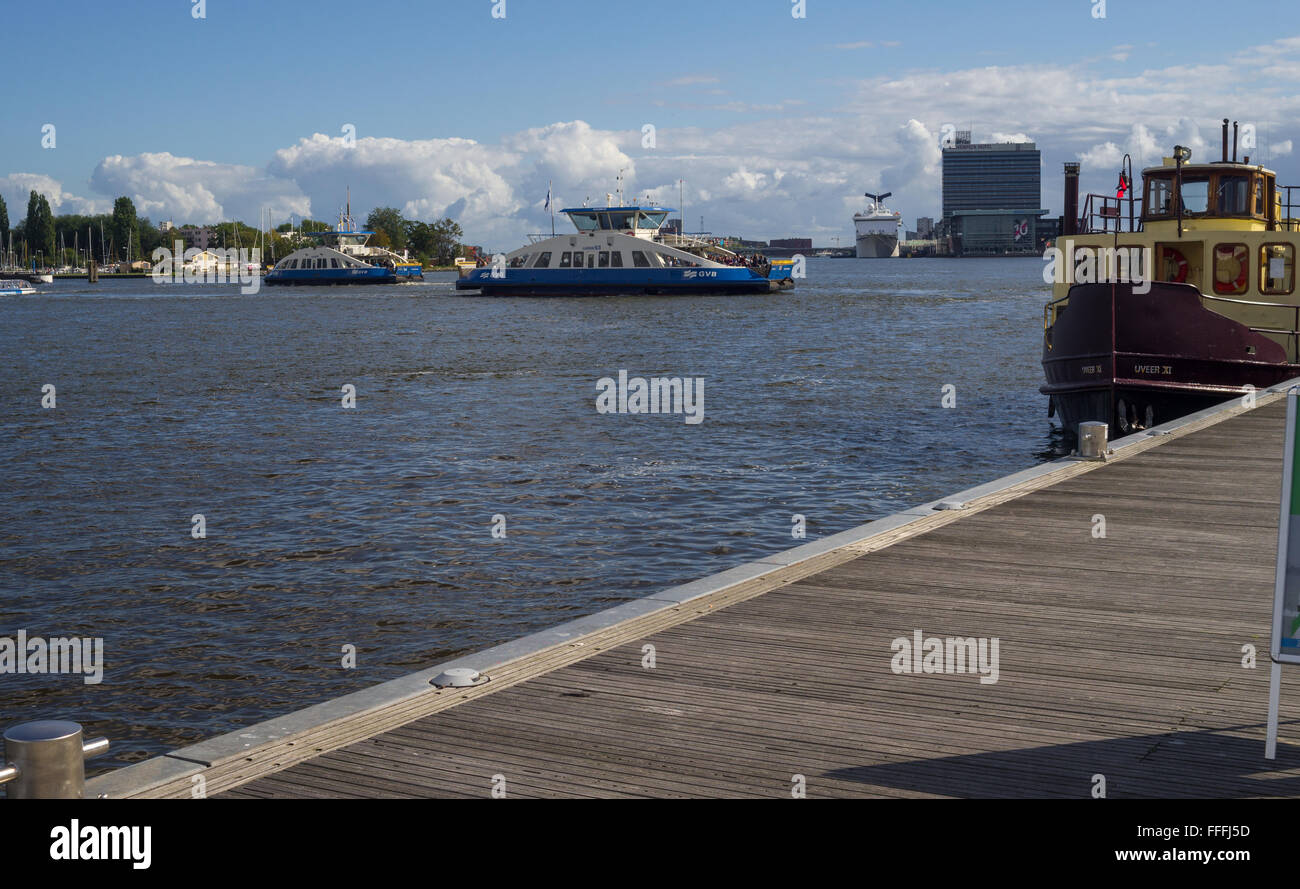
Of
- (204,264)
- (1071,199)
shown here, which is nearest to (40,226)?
(204,264)

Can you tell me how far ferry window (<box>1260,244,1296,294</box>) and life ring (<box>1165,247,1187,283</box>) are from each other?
1.20m

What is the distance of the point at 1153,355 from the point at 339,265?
110991 mm

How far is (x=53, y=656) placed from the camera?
979 cm

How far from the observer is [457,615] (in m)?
10.9

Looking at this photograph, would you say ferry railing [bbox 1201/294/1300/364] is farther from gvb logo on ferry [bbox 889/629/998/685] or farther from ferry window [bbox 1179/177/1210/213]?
gvb logo on ferry [bbox 889/629/998/685]

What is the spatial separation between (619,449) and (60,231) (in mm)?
196041

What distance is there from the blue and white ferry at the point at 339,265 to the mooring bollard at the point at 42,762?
120 metres

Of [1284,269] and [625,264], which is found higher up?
[625,264]

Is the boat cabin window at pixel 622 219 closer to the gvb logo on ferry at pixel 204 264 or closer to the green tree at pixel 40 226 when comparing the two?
the gvb logo on ferry at pixel 204 264


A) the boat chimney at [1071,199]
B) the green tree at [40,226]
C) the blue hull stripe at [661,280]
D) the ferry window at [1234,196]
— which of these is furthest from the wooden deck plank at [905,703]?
the green tree at [40,226]

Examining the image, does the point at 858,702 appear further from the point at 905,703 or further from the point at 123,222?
the point at 123,222

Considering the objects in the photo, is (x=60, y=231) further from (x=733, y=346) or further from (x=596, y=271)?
(x=733, y=346)

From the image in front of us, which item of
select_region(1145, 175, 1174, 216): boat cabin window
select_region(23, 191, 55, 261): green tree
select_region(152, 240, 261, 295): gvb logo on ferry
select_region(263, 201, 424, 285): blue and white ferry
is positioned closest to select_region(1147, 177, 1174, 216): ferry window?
select_region(1145, 175, 1174, 216): boat cabin window

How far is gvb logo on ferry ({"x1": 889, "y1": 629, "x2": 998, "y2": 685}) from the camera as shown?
6.54m
